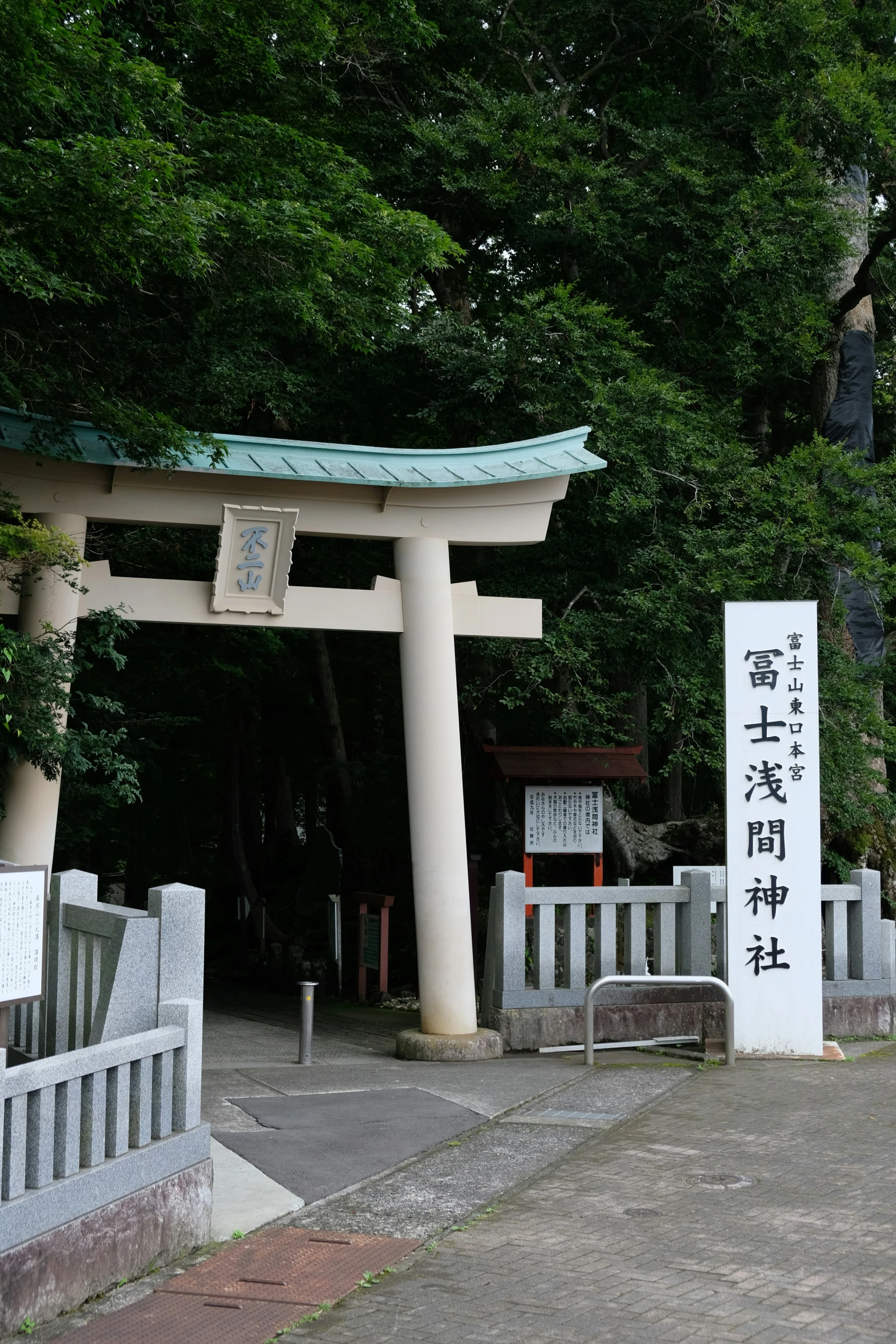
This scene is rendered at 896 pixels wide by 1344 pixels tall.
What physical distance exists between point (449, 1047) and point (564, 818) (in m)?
4.11

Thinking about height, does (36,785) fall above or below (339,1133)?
above

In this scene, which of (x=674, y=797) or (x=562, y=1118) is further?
(x=674, y=797)

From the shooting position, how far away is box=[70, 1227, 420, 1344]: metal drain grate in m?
4.56

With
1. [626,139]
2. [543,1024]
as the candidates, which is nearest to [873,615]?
[626,139]

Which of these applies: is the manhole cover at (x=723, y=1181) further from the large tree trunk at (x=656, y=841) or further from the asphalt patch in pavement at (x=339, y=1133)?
the large tree trunk at (x=656, y=841)

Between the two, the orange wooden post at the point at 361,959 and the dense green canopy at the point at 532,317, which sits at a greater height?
the dense green canopy at the point at 532,317

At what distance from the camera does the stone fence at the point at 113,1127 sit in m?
4.52

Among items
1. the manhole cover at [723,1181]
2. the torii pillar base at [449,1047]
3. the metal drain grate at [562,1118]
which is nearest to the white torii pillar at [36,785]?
the torii pillar base at [449,1047]

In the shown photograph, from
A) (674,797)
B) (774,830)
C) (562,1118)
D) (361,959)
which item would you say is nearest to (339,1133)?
(562,1118)

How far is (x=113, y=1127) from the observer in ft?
16.7

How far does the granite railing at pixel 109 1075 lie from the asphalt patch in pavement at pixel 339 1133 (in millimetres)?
1219

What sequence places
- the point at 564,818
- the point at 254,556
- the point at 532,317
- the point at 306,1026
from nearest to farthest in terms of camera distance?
the point at 306,1026
the point at 254,556
the point at 564,818
the point at 532,317

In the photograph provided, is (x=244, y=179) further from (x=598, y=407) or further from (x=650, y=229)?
(x=650, y=229)

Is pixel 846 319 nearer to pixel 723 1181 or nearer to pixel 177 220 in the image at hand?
pixel 177 220
